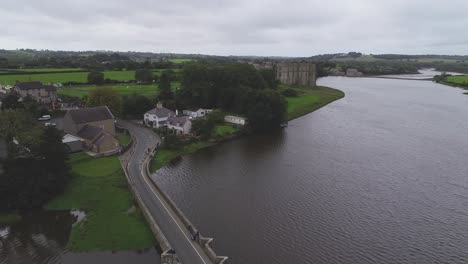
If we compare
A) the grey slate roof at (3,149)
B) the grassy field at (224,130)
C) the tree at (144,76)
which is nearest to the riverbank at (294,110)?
the grassy field at (224,130)

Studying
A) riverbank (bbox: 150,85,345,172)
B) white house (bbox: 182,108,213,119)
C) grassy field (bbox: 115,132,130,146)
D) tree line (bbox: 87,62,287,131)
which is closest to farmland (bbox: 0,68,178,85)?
tree line (bbox: 87,62,287,131)

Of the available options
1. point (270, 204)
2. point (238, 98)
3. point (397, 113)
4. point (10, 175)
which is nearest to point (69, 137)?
point (10, 175)

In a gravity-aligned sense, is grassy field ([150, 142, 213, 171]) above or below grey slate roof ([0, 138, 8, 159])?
below

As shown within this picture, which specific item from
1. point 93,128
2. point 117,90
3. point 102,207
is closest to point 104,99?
point 93,128

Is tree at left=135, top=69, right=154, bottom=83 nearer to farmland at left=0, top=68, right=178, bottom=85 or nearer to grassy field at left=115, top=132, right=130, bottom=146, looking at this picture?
farmland at left=0, top=68, right=178, bottom=85

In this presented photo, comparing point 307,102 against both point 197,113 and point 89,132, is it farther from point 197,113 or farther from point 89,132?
point 89,132

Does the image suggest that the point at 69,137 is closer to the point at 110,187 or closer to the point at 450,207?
the point at 110,187
